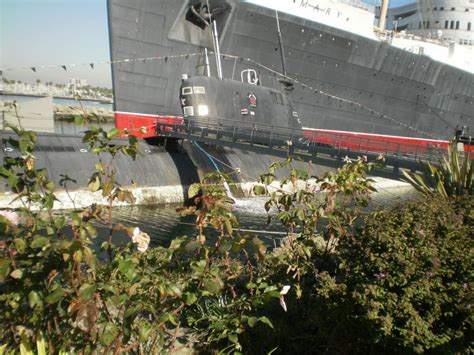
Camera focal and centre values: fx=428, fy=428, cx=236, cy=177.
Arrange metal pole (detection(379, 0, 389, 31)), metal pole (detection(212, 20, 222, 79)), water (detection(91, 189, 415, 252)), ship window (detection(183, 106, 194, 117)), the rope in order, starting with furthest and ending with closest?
metal pole (detection(379, 0, 389, 31)), the rope, metal pole (detection(212, 20, 222, 79)), ship window (detection(183, 106, 194, 117)), water (detection(91, 189, 415, 252))

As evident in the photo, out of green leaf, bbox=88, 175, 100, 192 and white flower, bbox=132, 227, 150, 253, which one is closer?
white flower, bbox=132, 227, 150, 253

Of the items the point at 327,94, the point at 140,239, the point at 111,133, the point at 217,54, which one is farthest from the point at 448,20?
the point at 140,239

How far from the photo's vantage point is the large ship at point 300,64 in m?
25.7

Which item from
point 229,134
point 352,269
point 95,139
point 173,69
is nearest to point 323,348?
point 352,269

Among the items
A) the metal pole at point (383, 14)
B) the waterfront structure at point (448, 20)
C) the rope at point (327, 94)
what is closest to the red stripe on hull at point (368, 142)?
the rope at point (327, 94)

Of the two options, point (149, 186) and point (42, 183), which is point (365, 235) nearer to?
point (42, 183)

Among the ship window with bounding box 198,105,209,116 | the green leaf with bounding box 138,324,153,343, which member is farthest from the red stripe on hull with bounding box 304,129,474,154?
the green leaf with bounding box 138,324,153,343

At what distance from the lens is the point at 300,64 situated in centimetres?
2948

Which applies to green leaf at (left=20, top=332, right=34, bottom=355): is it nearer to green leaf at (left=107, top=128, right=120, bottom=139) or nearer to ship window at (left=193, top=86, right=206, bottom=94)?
green leaf at (left=107, top=128, right=120, bottom=139)

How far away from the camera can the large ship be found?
2570 centimetres

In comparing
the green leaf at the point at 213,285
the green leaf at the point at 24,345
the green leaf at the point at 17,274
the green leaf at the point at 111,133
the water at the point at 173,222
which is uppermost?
the green leaf at the point at 111,133

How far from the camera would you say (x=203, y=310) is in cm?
557

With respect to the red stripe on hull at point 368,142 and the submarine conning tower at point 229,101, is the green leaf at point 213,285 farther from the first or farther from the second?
the submarine conning tower at point 229,101

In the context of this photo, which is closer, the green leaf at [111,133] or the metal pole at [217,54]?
the green leaf at [111,133]
